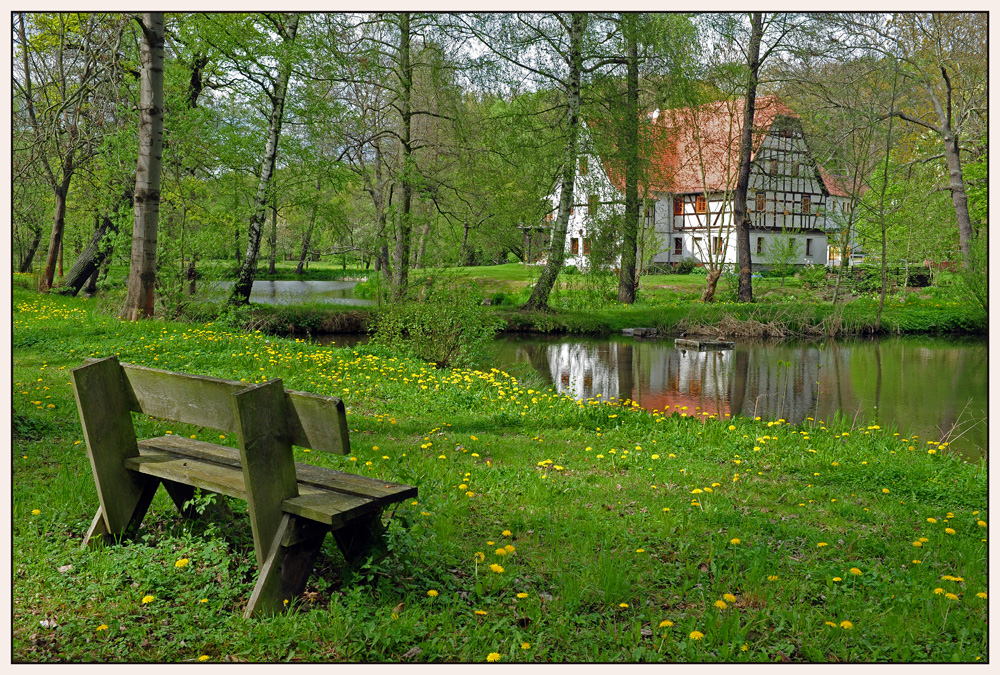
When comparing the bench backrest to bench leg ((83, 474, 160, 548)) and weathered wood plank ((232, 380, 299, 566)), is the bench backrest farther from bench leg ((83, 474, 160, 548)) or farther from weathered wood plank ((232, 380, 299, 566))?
bench leg ((83, 474, 160, 548))

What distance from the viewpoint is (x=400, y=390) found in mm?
8898

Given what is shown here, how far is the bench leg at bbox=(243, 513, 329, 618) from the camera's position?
122 inches

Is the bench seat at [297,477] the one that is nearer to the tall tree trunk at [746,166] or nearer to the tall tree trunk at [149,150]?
the tall tree trunk at [149,150]

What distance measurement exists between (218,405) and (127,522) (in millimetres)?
1095

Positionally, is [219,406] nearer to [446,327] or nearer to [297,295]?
[446,327]

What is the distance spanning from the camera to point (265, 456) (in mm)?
3031

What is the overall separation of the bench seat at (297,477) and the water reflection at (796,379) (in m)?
Result: 5.76

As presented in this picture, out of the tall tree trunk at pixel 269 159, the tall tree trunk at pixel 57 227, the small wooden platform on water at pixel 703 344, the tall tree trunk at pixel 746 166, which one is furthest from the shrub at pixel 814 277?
the tall tree trunk at pixel 57 227

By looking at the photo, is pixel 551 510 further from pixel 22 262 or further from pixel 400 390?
pixel 22 262

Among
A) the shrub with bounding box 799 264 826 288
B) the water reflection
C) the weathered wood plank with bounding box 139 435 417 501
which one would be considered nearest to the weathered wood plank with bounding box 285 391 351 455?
the weathered wood plank with bounding box 139 435 417 501

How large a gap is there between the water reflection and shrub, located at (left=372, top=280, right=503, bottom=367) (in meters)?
1.64

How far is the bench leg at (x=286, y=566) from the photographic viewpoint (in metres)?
3.10

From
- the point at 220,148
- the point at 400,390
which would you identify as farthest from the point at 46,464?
the point at 220,148

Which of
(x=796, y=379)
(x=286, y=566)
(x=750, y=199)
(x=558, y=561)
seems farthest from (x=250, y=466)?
(x=750, y=199)
